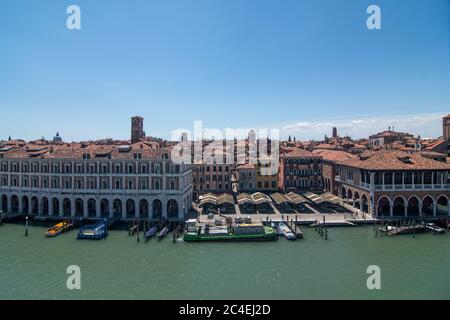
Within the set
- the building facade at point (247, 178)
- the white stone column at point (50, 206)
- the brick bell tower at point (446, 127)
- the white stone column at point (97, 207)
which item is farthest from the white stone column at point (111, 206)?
the brick bell tower at point (446, 127)

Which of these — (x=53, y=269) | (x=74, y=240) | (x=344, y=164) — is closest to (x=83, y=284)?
(x=53, y=269)

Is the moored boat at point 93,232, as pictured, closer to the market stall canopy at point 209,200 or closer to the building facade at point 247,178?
the market stall canopy at point 209,200

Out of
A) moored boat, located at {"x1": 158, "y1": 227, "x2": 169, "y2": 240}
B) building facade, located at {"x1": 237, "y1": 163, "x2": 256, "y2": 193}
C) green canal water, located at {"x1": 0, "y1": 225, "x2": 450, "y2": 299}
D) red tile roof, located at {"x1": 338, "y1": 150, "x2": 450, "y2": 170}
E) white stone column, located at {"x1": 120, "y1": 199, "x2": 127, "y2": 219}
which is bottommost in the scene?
green canal water, located at {"x1": 0, "y1": 225, "x2": 450, "y2": 299}

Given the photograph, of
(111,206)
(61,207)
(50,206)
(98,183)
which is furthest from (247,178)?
(50,206)

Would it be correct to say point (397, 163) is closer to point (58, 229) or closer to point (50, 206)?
point (58, 229)

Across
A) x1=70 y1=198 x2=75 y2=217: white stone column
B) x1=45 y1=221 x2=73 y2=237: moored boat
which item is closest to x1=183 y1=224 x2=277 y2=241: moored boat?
x1=45 y1=221 x2=73 y2=237: moored boat

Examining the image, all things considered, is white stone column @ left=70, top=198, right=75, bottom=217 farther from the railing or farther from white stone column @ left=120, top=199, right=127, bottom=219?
the railing

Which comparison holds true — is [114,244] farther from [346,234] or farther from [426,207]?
[426,207]

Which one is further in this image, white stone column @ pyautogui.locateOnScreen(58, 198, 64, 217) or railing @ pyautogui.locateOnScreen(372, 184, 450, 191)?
white stone column @ pyautogui.locateOnScreen(58, 198, 64, 217)
